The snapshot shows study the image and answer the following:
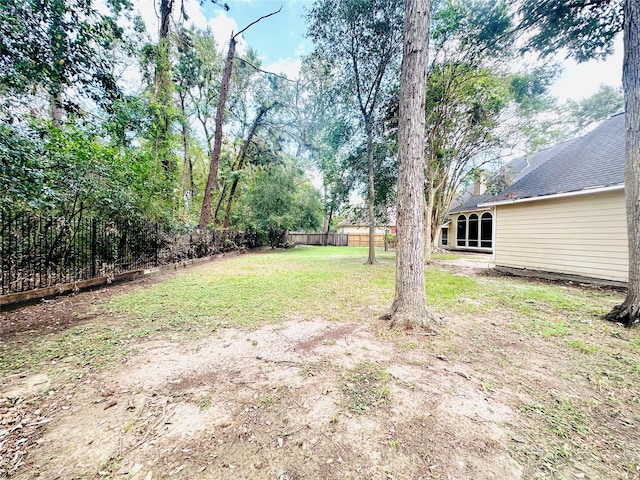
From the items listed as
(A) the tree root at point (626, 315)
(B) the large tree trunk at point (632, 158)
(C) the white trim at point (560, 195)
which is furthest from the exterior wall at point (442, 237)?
(A) the tree root at point (626, 315)

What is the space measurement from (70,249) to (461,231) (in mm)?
19389

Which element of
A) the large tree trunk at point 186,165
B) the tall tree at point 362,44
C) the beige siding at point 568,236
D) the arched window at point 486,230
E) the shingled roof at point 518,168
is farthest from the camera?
the arched window at point 486,230

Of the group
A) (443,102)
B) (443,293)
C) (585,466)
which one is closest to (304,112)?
(443,102)

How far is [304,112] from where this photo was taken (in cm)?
1281

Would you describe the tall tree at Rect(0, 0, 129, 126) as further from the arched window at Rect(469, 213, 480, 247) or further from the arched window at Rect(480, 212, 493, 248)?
the arched window at Rect(469, 213, 480, 247)

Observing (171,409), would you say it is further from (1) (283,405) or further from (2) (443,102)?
(2) (443,102)

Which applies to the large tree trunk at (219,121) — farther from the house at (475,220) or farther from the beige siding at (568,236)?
the house at (475,220)

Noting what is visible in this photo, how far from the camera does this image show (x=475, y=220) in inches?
625

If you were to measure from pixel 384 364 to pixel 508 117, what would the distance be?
12492mm

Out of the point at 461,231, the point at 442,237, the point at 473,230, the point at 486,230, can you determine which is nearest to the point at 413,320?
the point at 486,230

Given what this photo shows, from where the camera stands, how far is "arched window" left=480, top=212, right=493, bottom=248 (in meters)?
14.6

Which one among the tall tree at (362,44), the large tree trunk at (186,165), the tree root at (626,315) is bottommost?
the tree root at (626,315)

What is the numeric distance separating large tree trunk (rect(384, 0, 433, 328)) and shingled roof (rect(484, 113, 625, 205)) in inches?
223

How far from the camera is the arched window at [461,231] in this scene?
1673 centimetres
